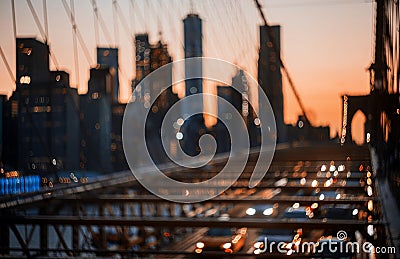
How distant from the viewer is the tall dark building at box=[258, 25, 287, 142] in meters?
27.9

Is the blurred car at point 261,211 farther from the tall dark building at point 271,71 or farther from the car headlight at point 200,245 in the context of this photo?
the tall dark building at point 271,71

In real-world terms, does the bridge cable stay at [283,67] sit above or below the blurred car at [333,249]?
above

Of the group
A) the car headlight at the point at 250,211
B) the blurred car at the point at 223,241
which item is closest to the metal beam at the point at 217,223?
the blurred car at the point at 223,241

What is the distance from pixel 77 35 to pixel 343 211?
14.4 ft

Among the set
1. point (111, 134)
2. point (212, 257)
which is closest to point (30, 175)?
point (212, 257)

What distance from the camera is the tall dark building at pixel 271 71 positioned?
27.9 m

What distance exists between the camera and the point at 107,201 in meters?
4.27

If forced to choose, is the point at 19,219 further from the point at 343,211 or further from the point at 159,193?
the point at 159,193
